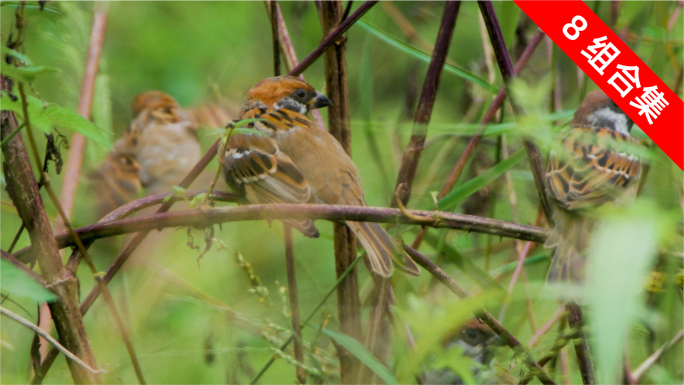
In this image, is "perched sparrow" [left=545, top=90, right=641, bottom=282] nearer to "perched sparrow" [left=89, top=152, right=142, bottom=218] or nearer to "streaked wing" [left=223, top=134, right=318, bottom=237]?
"streaked wing" [left=223, top=134, right=318, bottom=237]

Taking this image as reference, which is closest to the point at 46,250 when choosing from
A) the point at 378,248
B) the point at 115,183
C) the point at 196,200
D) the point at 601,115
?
the point at 196,200

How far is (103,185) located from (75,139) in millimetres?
1085

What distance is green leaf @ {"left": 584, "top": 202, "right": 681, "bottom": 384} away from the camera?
0.54m

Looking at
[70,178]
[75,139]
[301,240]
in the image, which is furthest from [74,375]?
[301,240]

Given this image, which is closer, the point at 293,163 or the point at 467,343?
the point at 293,163

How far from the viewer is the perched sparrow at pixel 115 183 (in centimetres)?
281

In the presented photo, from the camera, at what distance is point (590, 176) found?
227cm

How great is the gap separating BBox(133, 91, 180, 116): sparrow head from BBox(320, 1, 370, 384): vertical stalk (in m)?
1.83

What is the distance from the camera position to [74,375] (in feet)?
4.06

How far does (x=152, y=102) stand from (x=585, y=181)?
8.08ft

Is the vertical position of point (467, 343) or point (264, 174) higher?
point (264, 174)

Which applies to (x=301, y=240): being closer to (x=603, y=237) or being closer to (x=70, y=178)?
(x=70, y=178)

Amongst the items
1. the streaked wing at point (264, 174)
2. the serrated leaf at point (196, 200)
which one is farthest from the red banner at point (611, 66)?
the streaked wing at point (264, 174)

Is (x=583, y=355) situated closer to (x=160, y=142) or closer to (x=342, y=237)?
(x=342, y=237)
